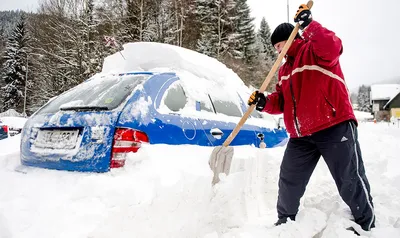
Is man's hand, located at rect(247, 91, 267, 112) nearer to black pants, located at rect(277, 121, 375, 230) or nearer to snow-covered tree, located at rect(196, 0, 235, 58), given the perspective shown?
black pants, located at rect(277, 121, 375, 230)

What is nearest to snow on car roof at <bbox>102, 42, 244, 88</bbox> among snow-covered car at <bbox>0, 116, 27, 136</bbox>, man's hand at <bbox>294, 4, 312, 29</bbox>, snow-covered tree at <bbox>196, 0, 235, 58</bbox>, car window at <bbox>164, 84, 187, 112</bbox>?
car window at <bbox>164, 84, 187, 112</bbox>

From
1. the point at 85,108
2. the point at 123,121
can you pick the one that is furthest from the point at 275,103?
the point at 85,108

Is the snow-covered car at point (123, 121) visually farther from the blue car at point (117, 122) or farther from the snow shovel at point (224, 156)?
the snow shovel at point (224, 156)

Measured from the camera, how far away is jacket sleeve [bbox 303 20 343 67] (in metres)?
1.97

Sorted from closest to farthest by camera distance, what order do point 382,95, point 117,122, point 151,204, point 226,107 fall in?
point 151,204 < point 117,122 < point 226,107 < point 382,95

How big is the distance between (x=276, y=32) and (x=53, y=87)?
907 inches

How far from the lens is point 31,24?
2097 centimetres

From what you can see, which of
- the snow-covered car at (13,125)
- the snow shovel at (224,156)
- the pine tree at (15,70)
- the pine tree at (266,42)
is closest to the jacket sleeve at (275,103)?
the snow shovel at (224,156)

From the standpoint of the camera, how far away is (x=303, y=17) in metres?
2.12

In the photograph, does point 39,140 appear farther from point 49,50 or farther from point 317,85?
point 49,50

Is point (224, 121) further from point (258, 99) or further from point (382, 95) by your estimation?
point (382, 95)

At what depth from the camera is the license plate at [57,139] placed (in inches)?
86.2

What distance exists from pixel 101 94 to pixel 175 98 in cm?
66

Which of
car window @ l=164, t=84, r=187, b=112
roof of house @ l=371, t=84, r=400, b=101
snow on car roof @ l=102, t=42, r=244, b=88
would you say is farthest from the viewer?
roof of house @ l=371, t=84, r=400, b=101
